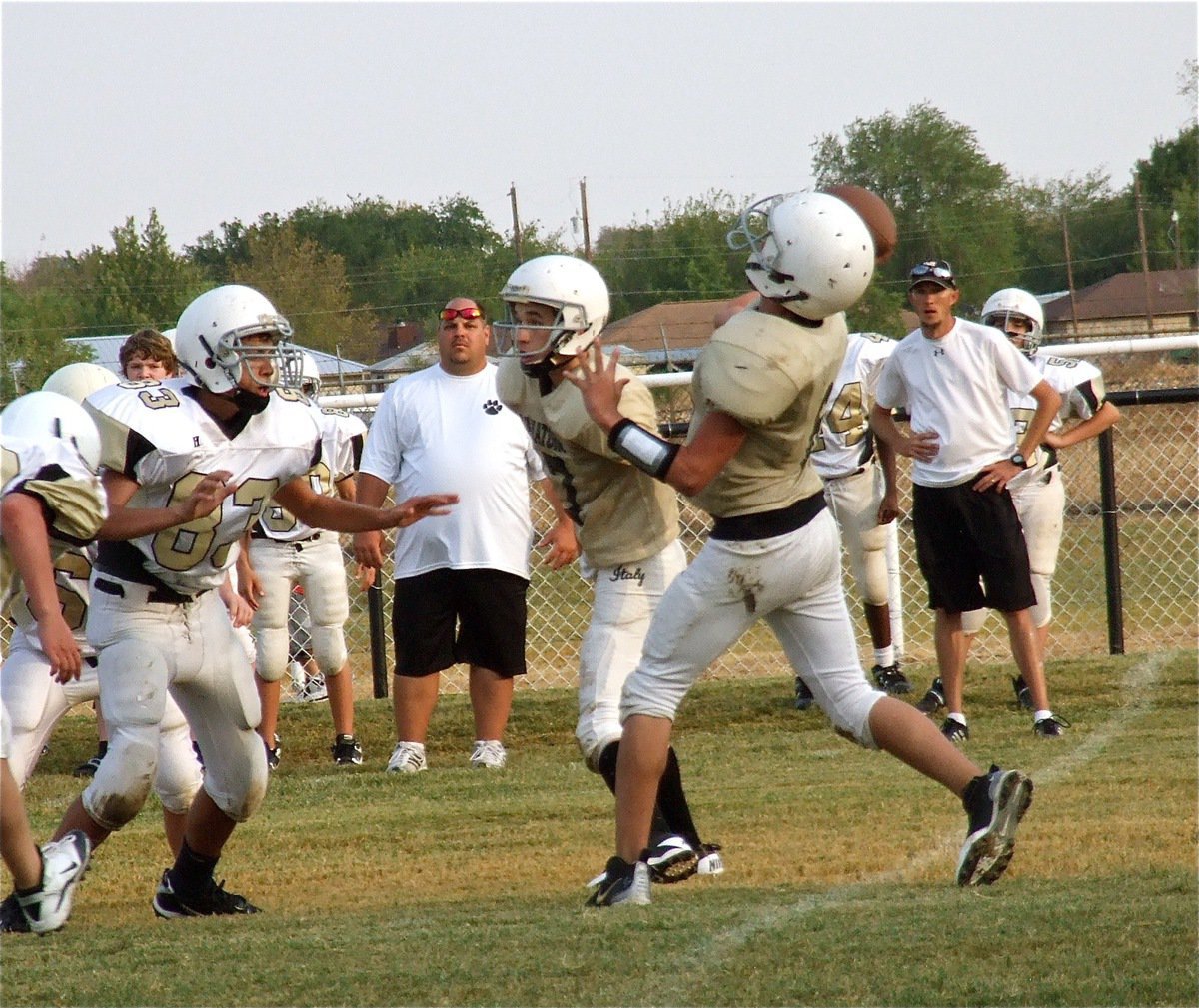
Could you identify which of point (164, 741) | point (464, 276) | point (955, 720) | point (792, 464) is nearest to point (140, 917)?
point (164, 741)

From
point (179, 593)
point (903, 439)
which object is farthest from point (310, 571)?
point (179, 593)

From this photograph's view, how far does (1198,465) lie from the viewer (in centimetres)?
1345

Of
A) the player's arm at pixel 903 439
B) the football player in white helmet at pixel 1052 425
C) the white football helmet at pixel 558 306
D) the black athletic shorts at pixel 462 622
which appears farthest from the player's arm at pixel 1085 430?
the white football helmet at pixel 558 306

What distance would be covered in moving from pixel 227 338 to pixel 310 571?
3604 mm

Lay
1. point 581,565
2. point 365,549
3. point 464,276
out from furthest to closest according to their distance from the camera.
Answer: point 464,276 < point 365,549 < point 581,565

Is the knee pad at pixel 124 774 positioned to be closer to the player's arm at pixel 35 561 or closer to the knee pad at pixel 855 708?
the player's arm at pixel 35 561

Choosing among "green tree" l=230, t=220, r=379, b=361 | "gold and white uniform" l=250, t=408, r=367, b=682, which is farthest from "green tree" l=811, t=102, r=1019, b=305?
"gold and white uniform" l=250, t=408, r=367, b=682

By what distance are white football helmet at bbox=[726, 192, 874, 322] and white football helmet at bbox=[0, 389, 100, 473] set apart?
1767 mm

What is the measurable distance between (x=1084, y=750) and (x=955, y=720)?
1.92ft

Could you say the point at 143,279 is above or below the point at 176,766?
above

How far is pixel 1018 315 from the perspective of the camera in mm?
8641

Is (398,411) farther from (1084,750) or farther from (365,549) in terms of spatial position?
(1084,750)

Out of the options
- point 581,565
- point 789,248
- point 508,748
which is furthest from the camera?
point 508,748

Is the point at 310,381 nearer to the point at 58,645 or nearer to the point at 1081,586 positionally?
the point at 58,645
